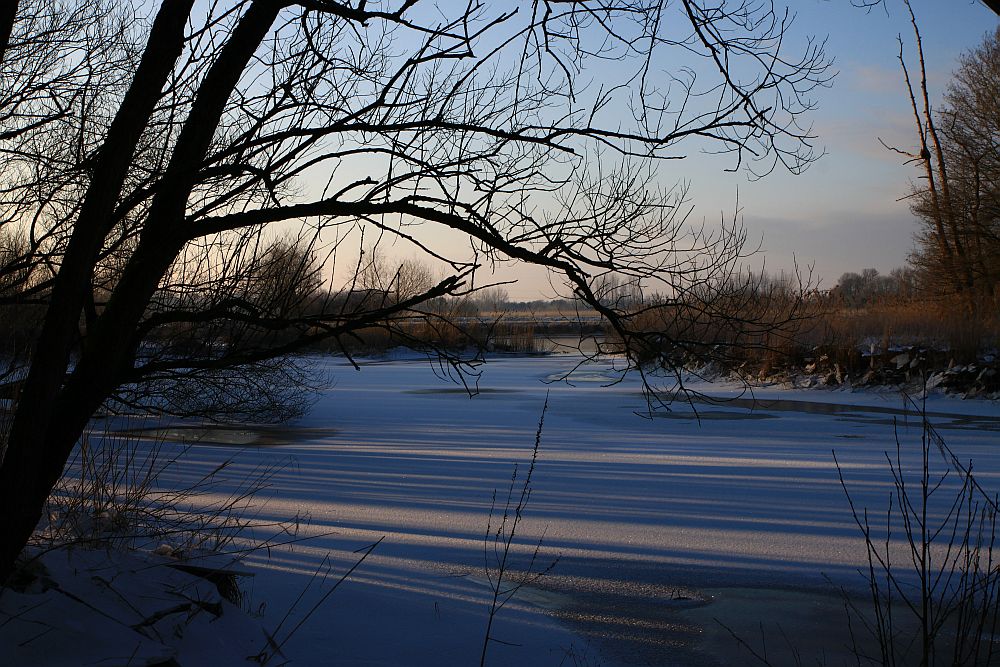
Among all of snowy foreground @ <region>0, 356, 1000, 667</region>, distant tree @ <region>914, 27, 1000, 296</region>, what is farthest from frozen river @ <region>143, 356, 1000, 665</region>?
distant tree @ <region>914, 27, 1000, 296</region>

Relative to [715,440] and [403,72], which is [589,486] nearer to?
[715,440]

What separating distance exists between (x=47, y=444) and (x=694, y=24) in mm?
3420

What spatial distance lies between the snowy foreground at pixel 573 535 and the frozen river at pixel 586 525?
0.06 ft

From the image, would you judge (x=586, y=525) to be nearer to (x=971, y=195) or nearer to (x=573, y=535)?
(x=573, y=535)

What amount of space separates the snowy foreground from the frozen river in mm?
20

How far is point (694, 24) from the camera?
4027 mm

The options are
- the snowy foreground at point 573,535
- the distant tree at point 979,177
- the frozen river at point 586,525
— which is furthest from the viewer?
the distant tree at point 979,177

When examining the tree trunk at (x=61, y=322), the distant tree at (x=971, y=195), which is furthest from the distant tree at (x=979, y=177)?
the tree trunk at (x=61, y=322)

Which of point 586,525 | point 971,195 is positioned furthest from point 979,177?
point 586,525

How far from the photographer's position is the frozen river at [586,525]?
14.5ft

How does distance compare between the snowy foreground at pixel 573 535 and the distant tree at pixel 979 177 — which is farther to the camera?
the distant tree at pixel 979 177

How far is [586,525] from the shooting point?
6742 millimetres

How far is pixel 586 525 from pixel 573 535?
1.16ft

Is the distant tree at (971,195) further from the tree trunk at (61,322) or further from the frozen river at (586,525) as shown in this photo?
the tree trunk at (61,322)
